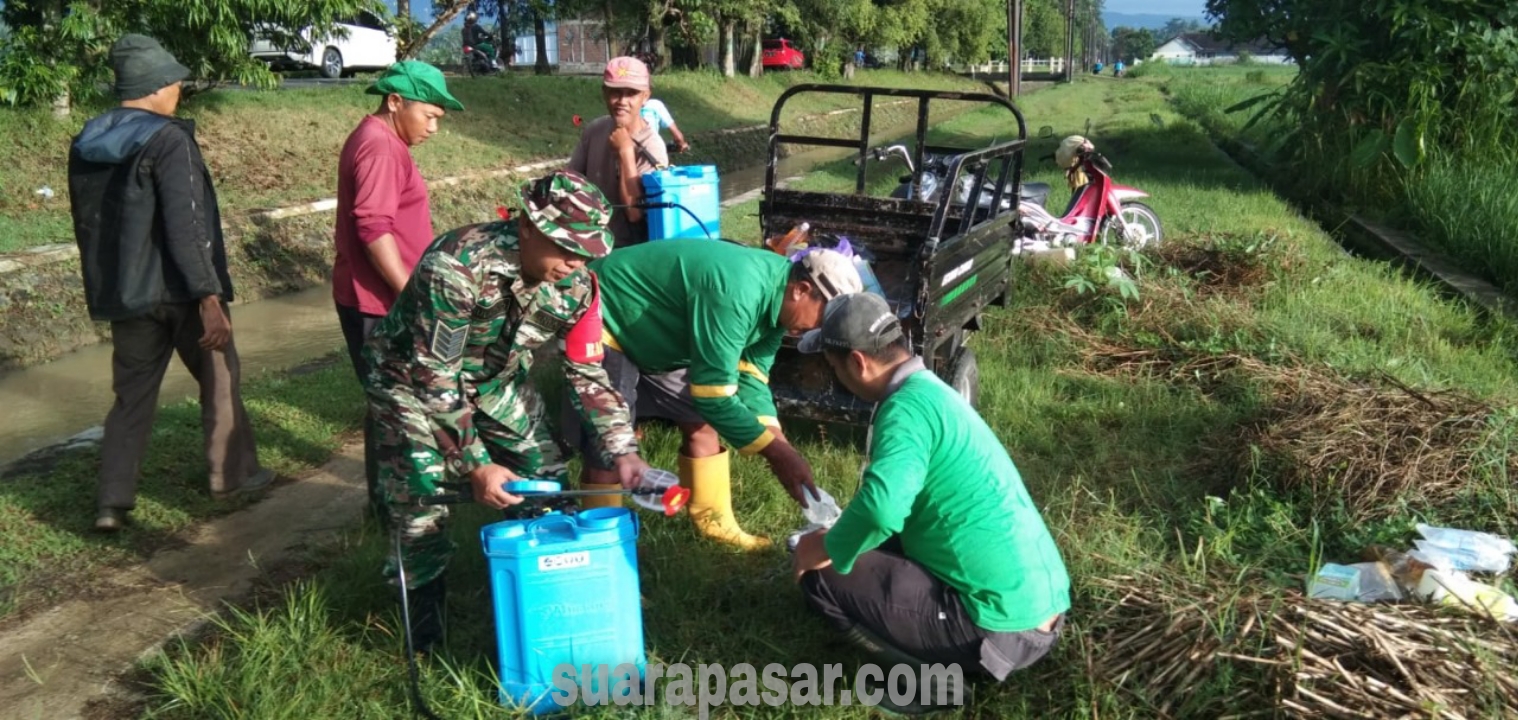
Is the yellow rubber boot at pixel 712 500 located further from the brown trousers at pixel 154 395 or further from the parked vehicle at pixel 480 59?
the parked vehicle at pixel 480 59

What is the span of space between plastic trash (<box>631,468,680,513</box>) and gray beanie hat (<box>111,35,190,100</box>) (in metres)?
2.72

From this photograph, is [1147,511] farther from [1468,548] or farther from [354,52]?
[354,52]

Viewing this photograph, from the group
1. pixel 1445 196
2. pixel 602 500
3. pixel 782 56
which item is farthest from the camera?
pixel 782 56

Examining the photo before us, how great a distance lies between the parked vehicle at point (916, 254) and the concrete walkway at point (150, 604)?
78.3 inches

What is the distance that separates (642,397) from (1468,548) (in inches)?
111

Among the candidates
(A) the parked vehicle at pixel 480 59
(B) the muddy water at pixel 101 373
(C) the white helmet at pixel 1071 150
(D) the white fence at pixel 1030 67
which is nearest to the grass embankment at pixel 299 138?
(B) the muddy water at pixel 101 373

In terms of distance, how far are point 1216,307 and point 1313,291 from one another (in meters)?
1.37

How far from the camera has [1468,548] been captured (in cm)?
359

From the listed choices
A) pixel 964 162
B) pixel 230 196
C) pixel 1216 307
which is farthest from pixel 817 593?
pixel 230 196

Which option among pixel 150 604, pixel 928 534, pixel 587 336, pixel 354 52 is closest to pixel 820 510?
pixel 928 534

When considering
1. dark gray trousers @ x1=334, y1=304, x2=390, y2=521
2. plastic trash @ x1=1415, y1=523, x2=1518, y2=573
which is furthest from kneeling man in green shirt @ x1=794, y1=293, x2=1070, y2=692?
dark gray trousers @ x1=334, y1=304, x2=390, y2=521

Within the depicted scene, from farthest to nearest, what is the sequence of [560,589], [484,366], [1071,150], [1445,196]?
1. [1445,196]
2. [1071,150]
3. [484,366]
4. [560,589]

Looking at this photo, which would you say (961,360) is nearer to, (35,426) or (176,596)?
(176,596)

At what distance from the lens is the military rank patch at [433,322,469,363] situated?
9.93ft
